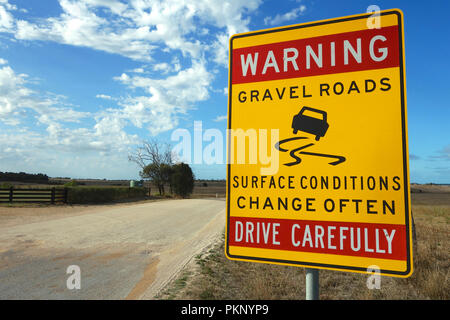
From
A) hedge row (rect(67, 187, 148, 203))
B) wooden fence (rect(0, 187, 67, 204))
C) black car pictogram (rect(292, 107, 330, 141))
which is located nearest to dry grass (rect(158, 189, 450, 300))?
black car pictogram (rect(292, 107, 330, 141))

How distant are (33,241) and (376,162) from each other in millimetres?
10618

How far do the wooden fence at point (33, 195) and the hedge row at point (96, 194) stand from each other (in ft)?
2.13

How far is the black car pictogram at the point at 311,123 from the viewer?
5.36 ft

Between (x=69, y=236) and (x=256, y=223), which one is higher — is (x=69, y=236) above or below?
below

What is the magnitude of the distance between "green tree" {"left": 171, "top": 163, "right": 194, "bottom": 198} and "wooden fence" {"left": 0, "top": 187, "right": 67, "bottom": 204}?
1514cm

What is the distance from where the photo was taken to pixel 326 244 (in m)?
1.62

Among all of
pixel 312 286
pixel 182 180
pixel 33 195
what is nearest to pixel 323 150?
pixel 312 286

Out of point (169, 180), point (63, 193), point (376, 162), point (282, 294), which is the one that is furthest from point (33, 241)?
point (169, 180)

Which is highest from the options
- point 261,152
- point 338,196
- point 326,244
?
point 261,152

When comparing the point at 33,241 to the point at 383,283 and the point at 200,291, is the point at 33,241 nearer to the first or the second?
the point at 200,291

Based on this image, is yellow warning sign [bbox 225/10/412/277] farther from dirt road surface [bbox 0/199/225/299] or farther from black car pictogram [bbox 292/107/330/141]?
dirt road surface [bbox 0/199/225/299]

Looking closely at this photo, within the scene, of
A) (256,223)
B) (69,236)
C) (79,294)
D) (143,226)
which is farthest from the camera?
(143,226)

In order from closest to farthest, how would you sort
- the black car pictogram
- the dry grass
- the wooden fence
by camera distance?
1. the black car pictogram
2. the dry grass
3. the wooden fence

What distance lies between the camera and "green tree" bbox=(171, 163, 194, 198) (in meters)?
36.8
